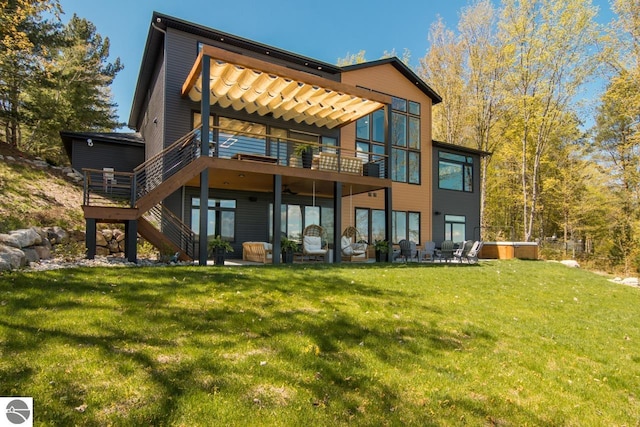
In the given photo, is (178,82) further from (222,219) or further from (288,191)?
(288,191)

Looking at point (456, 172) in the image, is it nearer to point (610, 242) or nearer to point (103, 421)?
point (610, 242)

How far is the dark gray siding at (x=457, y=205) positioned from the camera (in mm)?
17750

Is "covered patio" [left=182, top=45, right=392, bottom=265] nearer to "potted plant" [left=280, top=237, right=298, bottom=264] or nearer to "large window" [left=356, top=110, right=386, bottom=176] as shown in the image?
"potted plant" [left=280, top=237, right=298, bottom=264]

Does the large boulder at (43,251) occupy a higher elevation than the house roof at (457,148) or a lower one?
lower

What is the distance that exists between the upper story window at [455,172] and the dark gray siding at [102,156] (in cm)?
1357

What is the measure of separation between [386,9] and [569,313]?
60.7ft

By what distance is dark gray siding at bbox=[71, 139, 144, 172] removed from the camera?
538 inches

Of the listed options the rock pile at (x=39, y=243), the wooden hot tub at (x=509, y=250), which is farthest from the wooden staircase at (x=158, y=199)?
the wooden hot tub at (x=509, y=250)

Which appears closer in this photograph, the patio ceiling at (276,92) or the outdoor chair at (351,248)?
the patio ceiling at (276,92)

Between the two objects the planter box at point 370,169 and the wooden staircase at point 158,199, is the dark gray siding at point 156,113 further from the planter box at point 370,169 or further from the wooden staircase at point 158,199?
the planter box at point 370,169

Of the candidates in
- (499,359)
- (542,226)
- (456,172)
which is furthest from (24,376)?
(542,226)

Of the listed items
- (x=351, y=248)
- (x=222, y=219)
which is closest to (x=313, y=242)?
(x=351, y=248)

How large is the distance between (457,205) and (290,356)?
1678 centimetres

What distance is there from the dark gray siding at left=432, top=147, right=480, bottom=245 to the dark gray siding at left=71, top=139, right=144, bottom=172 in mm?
13175
